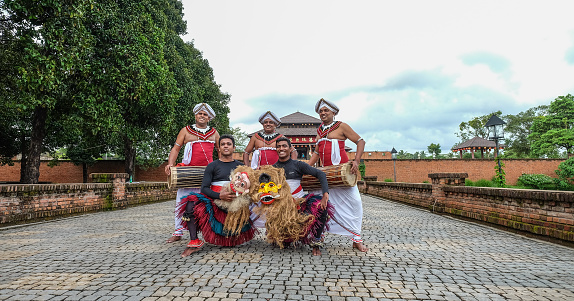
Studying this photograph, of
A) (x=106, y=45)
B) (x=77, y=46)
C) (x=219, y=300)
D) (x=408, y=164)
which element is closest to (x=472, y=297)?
(x=219, y=300)

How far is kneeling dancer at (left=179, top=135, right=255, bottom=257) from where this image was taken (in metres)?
Answer: 3.82

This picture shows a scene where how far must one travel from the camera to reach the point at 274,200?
3.76 metres

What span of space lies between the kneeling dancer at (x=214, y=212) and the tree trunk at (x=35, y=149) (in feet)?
32.5

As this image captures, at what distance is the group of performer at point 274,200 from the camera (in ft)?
12.4

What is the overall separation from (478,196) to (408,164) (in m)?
25.8

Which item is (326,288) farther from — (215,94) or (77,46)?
(215,94)

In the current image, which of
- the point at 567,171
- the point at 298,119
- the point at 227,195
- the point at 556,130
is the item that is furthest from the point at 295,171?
the point at 298,119

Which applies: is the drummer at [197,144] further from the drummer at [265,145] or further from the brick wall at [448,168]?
the brick wall at [448,168]

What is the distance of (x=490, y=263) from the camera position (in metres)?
3.58

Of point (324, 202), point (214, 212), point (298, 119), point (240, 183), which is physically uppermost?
point (298, 119)

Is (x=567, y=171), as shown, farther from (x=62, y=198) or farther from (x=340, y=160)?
(x=62, y=198)

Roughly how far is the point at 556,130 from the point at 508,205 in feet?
114

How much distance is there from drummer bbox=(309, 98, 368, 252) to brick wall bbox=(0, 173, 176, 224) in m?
6.13

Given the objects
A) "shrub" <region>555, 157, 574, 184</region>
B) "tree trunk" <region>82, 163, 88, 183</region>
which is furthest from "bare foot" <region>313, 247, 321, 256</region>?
"shrub" <region>555, 157, 574, 184</region>
